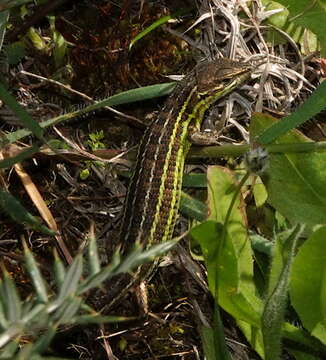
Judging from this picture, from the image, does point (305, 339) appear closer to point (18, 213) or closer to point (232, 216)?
point (232, 216)

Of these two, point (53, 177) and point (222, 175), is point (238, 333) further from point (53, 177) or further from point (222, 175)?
point (53, 177)

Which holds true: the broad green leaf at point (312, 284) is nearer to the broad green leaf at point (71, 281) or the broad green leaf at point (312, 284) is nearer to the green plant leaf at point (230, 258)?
the green plant leaf at point (230, 258)

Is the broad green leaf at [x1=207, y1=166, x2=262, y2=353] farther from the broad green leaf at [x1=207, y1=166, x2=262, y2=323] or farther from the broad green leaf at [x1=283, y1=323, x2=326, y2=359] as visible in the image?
the broad green leaf at [x1=283, y1=323, x2=326, y2=359]

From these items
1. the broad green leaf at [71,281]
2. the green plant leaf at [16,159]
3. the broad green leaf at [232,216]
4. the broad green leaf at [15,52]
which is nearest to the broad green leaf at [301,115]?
A: the broad green leaf at [232,216]

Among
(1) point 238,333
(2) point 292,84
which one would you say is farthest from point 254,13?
(1) point 238,333

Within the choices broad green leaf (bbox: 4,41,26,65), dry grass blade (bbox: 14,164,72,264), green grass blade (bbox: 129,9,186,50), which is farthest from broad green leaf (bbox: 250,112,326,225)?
broad green leaf (bbox: 4,41,26,65)

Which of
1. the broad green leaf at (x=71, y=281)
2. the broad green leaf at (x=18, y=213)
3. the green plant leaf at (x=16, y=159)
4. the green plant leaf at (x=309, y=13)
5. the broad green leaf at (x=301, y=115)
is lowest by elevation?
the broad green leaf at (x=301, y=115)

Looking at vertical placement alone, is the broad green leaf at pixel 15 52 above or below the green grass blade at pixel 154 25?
above
